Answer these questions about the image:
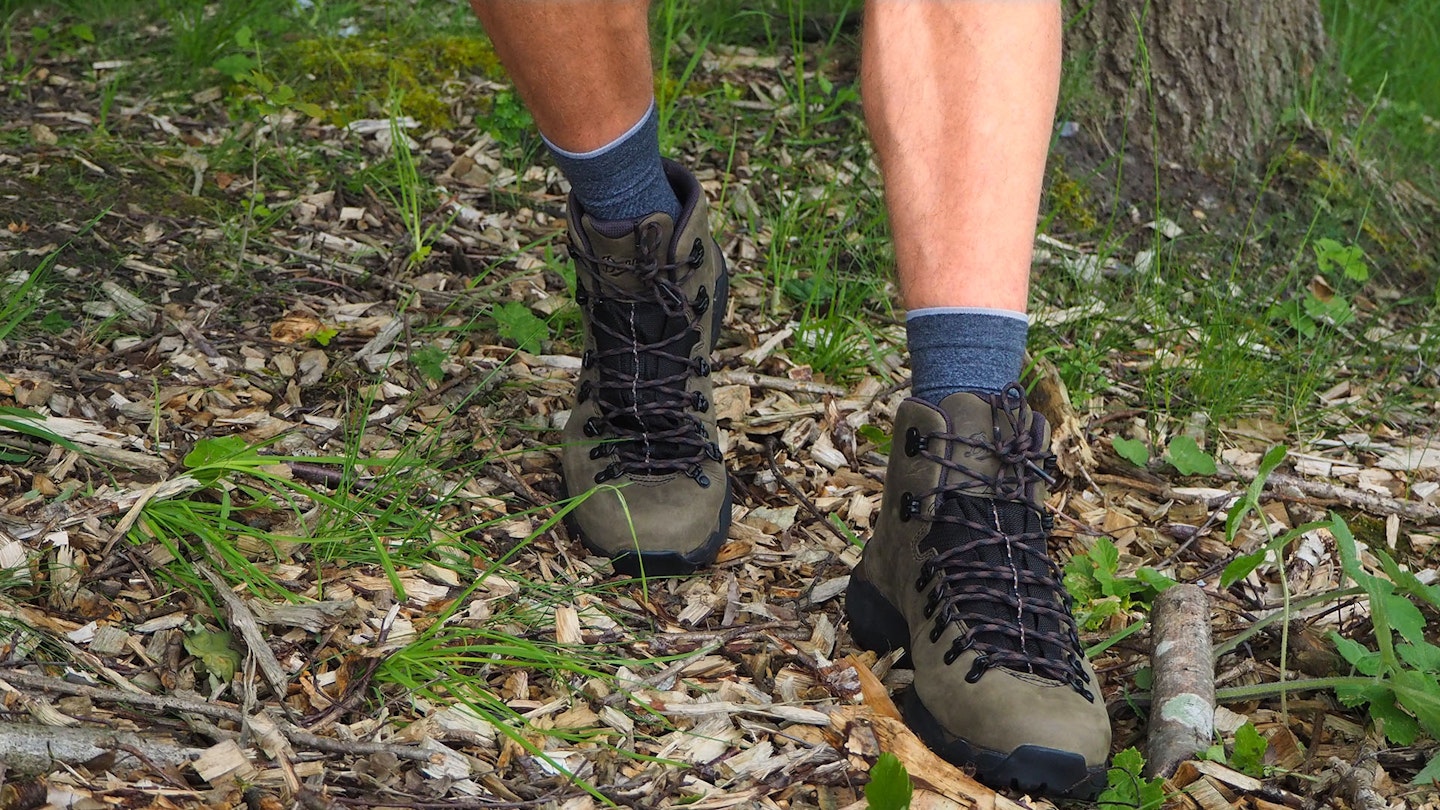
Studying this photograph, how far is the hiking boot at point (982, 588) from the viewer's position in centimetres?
138

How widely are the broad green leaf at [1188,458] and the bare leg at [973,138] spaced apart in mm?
657

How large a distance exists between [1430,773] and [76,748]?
1438mm

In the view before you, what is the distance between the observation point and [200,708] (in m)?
1.27

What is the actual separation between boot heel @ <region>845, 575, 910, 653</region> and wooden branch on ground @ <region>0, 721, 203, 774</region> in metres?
0.82

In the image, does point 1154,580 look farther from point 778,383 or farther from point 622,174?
point 622,174

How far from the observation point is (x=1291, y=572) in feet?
6.02

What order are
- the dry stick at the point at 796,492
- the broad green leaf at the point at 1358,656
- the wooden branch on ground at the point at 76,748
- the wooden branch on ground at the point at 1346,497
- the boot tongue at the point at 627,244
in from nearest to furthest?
the wooden branch on ground at the point at 76,748 → the broad green leaf at the point at 1358,656 → the boot tongue at the point at 627,244 → the dry stick at the point at 796,492 → the wooden branch on ground at the point at 1346,497

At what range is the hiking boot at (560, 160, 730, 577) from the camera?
169 centimetres

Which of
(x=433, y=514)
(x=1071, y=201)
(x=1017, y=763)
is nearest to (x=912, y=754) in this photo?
(x=1017, y=763)

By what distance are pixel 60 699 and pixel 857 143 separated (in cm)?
200

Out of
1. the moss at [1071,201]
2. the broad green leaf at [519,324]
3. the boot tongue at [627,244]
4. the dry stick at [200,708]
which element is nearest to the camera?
the dry stick at [200,708]

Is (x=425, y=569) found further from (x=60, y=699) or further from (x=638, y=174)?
(x=638, y=174)

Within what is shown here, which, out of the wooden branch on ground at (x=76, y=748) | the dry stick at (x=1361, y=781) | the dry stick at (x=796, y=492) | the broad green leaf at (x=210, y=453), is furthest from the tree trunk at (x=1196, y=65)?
A: the wooden branch on ground at (x=76, y=748)

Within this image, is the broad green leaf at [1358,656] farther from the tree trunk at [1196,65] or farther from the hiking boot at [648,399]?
the tree trunk at [1196,65]
